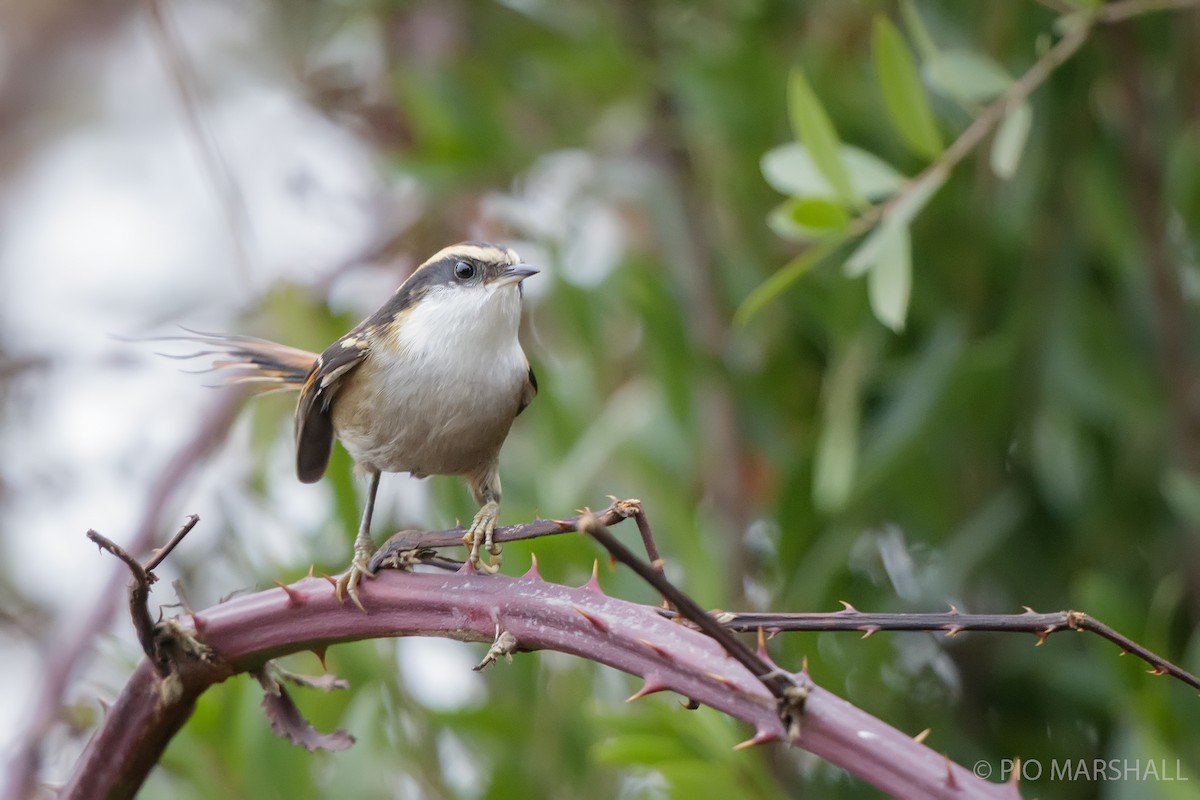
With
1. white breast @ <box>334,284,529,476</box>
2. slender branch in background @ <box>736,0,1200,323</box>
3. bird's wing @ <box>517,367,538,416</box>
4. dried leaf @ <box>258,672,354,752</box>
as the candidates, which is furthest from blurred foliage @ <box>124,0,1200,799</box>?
dried leaf @ <box>258,672,354,752</box>

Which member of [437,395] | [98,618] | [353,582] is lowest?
[353,582]

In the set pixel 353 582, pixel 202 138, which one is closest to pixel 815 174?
pixel 353 582

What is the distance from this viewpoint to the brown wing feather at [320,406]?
7.38ft

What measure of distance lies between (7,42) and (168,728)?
582cm

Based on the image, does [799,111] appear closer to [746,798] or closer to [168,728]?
[746,798]

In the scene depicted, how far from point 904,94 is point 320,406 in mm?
1166

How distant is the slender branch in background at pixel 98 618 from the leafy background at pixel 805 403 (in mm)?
107

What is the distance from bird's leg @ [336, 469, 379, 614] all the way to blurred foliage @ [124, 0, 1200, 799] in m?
0.36

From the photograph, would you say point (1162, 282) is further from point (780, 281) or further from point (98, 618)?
point (98, 618)

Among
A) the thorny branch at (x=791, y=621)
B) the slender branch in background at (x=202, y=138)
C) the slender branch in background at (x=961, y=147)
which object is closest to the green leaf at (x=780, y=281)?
the slender branch in background at (x=961, y=147)

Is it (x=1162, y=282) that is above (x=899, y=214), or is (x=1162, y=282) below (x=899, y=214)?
above

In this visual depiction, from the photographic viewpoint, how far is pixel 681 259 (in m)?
3.48

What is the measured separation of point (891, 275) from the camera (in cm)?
192

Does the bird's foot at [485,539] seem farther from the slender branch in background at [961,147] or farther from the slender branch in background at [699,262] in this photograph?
the slender branch in background at [699,262]
